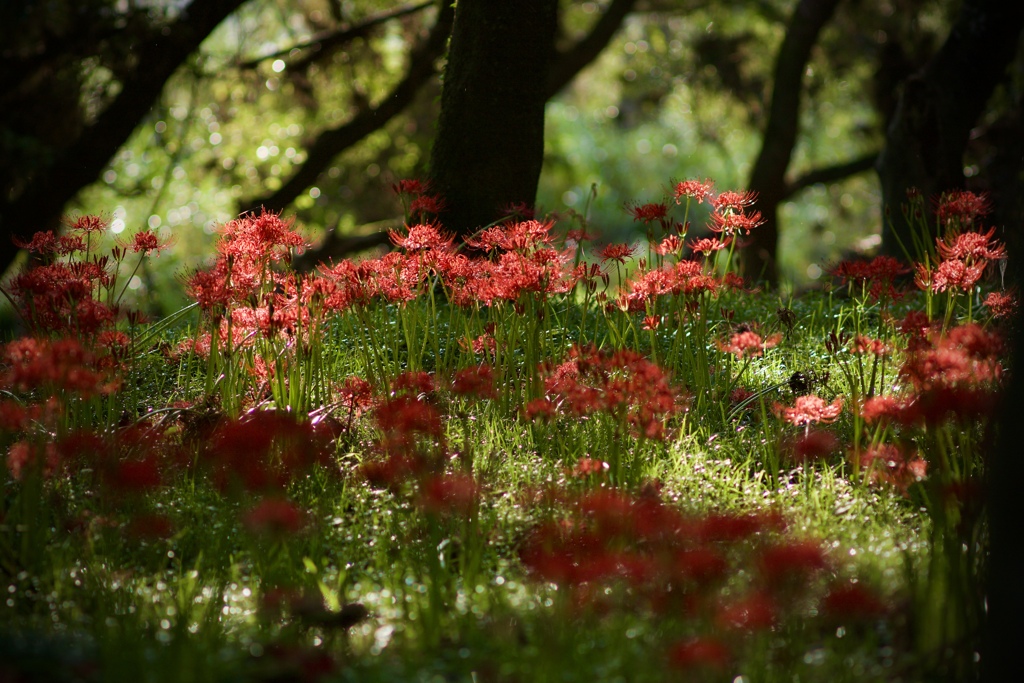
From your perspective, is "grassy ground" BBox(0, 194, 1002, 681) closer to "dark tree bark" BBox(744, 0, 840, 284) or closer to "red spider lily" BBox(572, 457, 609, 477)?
"red spider lily" BBox(572, 457, 609, 477)

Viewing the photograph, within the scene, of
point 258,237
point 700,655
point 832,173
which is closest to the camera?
point 700,655

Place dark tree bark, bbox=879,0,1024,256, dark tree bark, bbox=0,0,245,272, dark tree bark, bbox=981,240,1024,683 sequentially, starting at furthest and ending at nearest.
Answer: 1. dark tree bark, bbox=0,0,245,272
2. dark tree bark, bbox=879,0,1024,256
3. dark tree bark, bbox=981,240,1024,683

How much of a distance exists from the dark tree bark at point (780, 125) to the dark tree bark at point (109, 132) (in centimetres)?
566

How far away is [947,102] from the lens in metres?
7.22

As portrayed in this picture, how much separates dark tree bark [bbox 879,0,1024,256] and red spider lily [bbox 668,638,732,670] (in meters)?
5.78

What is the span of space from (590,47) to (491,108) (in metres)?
5.34

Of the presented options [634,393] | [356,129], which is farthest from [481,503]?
[356,129]

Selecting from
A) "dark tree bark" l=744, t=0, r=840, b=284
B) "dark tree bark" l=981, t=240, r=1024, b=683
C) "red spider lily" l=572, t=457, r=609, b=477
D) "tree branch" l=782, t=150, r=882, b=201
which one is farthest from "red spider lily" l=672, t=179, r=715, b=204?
"tree branch" l=782, t=150, r=882, b=201

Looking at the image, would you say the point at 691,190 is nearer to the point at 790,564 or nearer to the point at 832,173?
the point at 790,564

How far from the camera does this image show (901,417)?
2713mm

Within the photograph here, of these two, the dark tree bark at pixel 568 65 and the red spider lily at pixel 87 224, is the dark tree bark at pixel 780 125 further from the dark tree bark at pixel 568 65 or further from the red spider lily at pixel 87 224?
the red spider lily at pixel 87 224

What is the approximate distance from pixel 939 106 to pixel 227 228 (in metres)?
6.02

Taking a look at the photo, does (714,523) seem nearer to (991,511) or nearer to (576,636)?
(576,636)

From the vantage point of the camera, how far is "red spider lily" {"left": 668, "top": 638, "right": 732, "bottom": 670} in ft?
6.44
